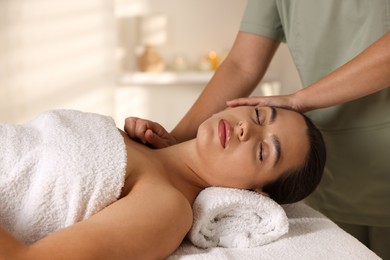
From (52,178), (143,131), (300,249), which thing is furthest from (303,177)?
(52,178)

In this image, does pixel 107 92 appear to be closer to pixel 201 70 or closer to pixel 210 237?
pixel 201 70

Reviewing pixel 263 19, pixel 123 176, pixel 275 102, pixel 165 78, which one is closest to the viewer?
pixel 123 176

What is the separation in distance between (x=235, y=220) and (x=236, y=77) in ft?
2.13

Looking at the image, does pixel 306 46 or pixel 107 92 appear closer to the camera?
pixel 306 46

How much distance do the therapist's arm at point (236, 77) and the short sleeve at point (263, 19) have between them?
2 cm

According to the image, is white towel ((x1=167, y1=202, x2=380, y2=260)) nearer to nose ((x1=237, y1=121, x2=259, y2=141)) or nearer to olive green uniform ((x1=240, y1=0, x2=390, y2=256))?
nose ((x1=237, y1=121, x2=259, y2=141))

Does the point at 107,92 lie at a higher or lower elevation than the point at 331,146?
lower

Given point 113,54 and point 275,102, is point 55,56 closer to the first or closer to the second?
point 113,54

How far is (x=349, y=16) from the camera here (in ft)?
5.19

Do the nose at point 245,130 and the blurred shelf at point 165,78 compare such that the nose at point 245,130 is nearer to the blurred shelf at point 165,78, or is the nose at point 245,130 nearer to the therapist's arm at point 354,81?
the therapist's arm at point 354,81

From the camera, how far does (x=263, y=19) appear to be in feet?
5.75

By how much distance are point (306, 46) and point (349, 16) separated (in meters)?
0.17

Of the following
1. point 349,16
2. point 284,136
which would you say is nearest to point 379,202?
point 284,136

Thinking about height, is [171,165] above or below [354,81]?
below
